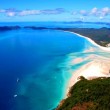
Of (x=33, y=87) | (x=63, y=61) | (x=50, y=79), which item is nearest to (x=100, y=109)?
(x=33, y=87)

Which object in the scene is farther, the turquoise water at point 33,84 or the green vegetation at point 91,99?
the turquoise water at point 33,84

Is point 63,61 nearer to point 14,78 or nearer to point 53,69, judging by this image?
point 53,69

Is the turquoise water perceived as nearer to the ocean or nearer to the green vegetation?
the ocean

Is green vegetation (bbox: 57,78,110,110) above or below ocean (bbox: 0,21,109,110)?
below

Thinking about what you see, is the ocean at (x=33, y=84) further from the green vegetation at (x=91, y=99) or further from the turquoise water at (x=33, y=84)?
the green vegetation at (x=91, y=99)

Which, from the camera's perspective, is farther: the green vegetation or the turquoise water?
the turquoise water

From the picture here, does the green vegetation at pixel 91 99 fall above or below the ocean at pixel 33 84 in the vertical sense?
below

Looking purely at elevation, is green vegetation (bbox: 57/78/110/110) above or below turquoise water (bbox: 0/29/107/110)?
below

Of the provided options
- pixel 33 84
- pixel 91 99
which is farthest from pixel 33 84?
pixel 91 99

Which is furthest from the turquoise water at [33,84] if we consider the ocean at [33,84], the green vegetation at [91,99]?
the green vegetation at [91,99]

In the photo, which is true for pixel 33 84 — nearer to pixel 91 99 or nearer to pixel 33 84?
pixel 33 84

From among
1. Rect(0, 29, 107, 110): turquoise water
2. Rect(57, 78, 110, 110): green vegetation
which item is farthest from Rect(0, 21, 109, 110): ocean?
Rect(57, 78, 110, 110): green vegetation
